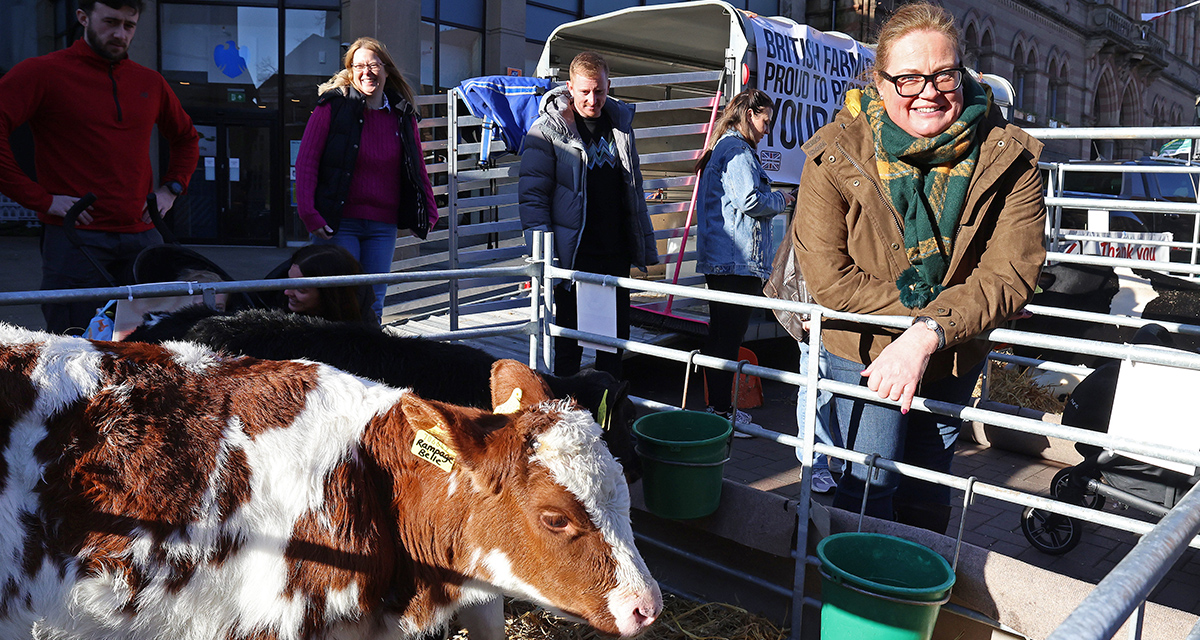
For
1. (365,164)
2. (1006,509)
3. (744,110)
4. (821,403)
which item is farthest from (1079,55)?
(821,403)

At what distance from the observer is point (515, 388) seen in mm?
2201

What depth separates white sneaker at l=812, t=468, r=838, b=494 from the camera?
4.75 meters

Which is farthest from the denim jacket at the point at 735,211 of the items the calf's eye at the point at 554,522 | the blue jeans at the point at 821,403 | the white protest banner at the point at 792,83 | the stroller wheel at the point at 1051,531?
the calf's eye at the point at 554,522

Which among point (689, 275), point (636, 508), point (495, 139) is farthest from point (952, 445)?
point (495, 139)

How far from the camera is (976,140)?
2.54 metres

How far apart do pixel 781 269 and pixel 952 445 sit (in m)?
0.98

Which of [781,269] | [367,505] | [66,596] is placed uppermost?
[781,269]

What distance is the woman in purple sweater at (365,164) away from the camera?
4.76 m

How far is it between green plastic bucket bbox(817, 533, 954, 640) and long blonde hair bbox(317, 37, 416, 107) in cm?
359

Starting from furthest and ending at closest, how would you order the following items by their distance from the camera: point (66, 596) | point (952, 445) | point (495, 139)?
point (495, 139) < point (952, 445) < point (66, 596)

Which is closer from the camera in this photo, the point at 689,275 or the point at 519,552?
the point at 519,552

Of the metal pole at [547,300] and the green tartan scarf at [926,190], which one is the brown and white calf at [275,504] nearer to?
the green tartan scarf at [926,190]

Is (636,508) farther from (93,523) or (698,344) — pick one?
(698,344)

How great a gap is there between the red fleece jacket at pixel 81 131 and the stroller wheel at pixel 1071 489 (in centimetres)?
458
